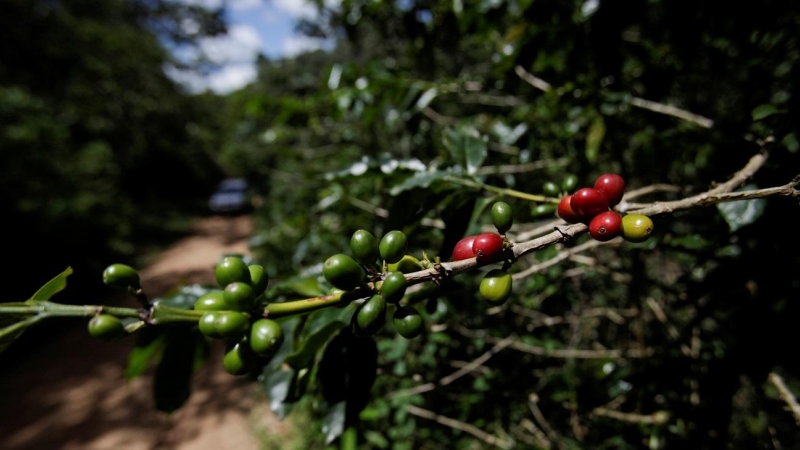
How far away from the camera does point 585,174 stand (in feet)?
6.86

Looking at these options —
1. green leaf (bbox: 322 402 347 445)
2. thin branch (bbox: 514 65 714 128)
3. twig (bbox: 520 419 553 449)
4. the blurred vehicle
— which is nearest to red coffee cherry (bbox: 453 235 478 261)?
green leaf (bbox: 322 402 347 445)

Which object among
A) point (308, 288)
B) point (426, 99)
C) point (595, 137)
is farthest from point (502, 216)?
point (426, 99)

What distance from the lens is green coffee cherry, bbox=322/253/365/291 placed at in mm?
648

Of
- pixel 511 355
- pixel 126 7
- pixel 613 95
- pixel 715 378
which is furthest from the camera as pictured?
pixel 126 7

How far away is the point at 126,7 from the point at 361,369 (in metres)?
25.0

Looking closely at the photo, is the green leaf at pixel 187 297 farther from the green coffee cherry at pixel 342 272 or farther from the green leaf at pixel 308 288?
the green coffee cherry at pixel 342 272

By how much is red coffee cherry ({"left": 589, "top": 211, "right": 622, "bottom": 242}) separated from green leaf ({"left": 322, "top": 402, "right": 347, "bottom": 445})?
0.66m

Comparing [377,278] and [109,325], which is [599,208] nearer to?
[377,278]

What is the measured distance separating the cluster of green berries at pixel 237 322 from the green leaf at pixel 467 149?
0.70m

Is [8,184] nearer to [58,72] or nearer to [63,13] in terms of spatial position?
[58,72]

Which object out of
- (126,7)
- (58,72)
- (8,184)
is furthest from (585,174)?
(126,7)

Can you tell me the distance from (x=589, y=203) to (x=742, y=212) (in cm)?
58

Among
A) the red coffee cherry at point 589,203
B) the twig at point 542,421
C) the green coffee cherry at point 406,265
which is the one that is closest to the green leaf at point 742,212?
the red coffee cherry at point 589,203

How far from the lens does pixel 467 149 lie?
1.23m
